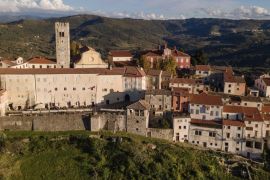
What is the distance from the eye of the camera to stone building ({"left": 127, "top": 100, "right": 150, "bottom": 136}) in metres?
56.8

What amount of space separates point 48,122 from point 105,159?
12183 millimetres

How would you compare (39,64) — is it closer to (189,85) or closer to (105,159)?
(105,159)

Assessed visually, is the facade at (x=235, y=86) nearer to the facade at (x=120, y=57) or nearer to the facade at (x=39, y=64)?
the facade at (x=120, y=57)

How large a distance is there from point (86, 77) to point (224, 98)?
25577 millimetres

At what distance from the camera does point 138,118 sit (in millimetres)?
56938

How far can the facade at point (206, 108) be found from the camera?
5828 centimetres

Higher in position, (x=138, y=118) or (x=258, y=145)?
(x=138, y=118)

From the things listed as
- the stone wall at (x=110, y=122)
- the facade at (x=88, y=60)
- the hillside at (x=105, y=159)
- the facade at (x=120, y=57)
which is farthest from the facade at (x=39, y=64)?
the stone wall at (x=110, y=122)

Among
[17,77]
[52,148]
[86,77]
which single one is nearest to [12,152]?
[52,148]

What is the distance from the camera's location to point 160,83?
233ft

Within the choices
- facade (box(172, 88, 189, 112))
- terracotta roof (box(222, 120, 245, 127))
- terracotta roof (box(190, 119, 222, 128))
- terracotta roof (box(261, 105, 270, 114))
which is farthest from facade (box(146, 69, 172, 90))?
terracotta roof (box(261, 105, 270, 114))

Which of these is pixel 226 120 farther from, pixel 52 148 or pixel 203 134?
pixel 52 148

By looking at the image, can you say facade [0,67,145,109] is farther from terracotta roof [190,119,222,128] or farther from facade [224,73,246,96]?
facade [224,73,246,96]

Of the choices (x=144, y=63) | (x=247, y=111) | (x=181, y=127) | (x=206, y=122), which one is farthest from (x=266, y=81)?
(x=144, y=63)
